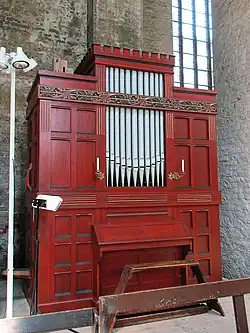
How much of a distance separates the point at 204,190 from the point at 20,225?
11.7 feet

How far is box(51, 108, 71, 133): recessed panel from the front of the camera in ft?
13.1

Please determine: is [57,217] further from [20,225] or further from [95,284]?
[20,225]

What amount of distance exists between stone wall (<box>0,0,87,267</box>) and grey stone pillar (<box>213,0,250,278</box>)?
9.80 feet

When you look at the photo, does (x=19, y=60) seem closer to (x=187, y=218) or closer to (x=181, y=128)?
(x=181, y=128)

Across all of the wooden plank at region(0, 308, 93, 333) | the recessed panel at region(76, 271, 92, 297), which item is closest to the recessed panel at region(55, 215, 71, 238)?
the recessed panel at region(76, 271, 92, 297)

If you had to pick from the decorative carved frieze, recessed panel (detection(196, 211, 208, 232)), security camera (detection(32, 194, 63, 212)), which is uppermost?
the decorative carved frieze

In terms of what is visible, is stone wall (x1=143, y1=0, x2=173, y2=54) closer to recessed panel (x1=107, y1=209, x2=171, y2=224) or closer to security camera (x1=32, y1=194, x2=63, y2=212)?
recessed panel (x1=107, y1=209, x2=171, y2=224)

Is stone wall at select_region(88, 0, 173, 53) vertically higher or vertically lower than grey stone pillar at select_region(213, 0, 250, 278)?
higher

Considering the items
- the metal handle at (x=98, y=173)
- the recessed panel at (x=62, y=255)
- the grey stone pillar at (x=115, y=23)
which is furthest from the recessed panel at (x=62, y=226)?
the grey stone pillar at (x=115, y=23)

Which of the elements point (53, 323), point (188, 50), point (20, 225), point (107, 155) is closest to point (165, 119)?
point (107, 155)

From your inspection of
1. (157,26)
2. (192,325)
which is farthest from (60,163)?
(157,26)

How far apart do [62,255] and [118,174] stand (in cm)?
120

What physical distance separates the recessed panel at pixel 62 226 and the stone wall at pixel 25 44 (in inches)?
98.4

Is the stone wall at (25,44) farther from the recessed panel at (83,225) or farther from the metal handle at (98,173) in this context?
the metal handle at (98,173)
